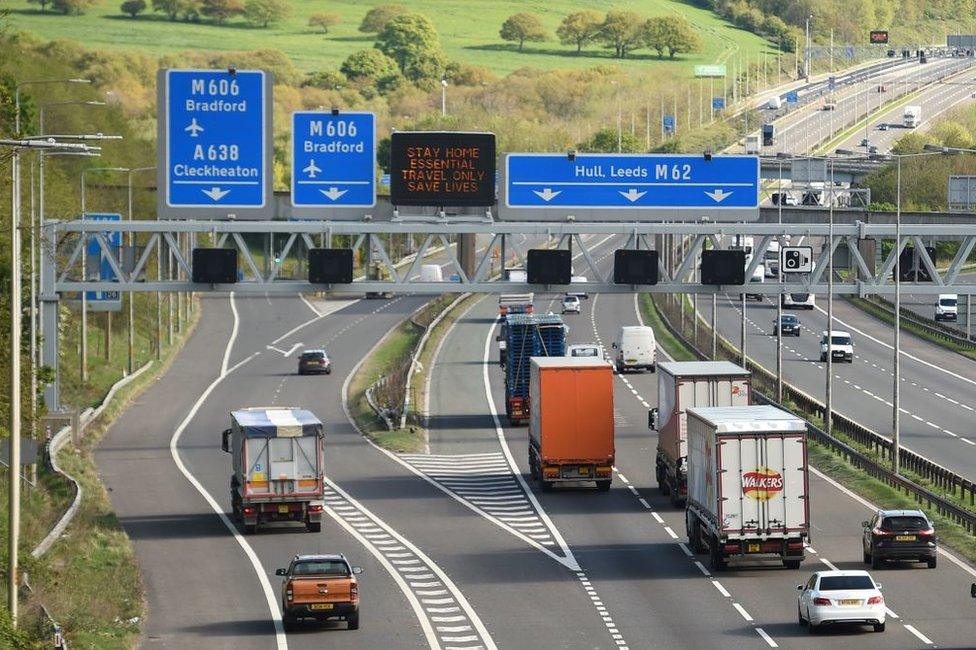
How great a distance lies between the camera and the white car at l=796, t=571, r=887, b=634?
120 ft

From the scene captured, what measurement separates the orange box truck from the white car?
20.7 meters

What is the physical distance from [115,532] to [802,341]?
240 feet

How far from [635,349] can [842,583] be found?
62825mm

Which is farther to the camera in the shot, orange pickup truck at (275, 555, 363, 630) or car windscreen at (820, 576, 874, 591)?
orange pickup truck at (275, 555, 363, 630)

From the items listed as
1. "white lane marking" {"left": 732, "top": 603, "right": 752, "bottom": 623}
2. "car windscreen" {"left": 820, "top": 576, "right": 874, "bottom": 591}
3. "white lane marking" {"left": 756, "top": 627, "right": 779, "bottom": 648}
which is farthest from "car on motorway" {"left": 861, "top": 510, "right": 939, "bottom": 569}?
"white lane marking" {"left": 756, "top": 627, "right": 779, "bottom": 648}

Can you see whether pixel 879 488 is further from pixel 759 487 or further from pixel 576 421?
pixel 759 487

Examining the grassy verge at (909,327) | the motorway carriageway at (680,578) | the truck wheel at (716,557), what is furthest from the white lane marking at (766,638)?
the grassy verge at (909,327)

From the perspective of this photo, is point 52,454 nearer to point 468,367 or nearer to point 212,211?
point 212,211

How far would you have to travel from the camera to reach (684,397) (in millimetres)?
55156

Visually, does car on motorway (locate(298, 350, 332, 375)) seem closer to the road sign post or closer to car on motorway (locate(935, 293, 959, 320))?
car on motorway (locate(935, 293, 959, 320))

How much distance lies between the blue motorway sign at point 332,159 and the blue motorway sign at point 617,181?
4.54 metres

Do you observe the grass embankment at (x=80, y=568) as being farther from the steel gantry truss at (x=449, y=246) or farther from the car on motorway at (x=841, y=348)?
the car on motorway at (x=841, y=348)

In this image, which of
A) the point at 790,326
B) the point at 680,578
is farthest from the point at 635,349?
the point at 680,578

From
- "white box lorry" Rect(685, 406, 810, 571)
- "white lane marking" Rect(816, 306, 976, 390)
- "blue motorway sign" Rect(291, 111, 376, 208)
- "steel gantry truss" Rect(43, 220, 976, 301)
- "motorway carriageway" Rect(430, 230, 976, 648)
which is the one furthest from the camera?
"white lane marking" Rect(816, 306, 976, 390)
